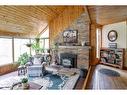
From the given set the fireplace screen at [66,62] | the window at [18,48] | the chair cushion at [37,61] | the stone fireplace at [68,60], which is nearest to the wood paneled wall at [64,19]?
the stone fireplace at [68,60]

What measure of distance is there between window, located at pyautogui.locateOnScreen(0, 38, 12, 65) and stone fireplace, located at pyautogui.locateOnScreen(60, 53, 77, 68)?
7.28 ft

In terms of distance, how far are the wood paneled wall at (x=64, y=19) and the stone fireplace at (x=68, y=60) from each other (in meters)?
1.05

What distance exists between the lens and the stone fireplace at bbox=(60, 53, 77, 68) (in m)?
6.42

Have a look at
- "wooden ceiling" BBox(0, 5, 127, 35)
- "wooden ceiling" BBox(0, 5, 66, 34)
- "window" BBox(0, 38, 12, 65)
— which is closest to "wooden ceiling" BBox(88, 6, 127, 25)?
"wooden ceiling" BBox(0, 5, 127, 35)

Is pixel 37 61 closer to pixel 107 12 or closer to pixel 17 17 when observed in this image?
pixel 17 17

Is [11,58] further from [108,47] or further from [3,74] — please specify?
[108,47]

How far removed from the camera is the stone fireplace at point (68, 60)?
6.42 metres

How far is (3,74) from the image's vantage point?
517 centimetres

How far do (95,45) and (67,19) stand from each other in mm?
1682

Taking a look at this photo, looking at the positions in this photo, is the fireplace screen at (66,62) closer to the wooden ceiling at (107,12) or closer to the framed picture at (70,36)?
the framed picture at (70,36)

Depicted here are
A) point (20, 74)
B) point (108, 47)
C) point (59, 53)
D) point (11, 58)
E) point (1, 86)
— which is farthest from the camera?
point (59, 53)

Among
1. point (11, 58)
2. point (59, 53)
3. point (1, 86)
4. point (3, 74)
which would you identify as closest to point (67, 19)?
point (59, 53)

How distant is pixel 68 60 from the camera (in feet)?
21.3

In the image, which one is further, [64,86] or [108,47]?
[108,47]
